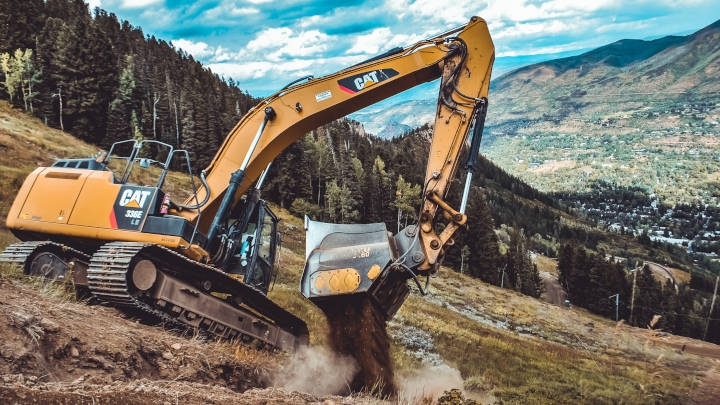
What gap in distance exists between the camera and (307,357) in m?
8.57

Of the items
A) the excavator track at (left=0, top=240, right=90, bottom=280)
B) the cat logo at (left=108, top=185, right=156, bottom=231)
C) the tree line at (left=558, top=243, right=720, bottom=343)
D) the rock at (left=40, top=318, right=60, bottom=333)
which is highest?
the cat logo at (left=108, top=185, right=156, bottom=231)

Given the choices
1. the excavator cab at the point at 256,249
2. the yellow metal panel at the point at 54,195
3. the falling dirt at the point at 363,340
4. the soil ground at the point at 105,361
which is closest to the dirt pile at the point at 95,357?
the soil ground at the point at 105,361

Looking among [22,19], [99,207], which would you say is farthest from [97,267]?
[22,19]

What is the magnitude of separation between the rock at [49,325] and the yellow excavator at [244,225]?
54.0 inches

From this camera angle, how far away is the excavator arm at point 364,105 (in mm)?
8172

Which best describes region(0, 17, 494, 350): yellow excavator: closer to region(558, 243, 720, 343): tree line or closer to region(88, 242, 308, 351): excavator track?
region(88, 242, 308, 351): excavator track

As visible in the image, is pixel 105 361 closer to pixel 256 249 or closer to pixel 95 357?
pixel 95 357

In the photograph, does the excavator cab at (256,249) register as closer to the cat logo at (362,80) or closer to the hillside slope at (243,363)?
the hillside slope at (243,363)

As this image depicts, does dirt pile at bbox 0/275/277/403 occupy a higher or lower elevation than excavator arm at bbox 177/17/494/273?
lower

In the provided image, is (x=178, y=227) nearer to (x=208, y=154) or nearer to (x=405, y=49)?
(x=405, y=49)

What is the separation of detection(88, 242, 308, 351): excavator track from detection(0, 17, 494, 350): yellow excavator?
2cm

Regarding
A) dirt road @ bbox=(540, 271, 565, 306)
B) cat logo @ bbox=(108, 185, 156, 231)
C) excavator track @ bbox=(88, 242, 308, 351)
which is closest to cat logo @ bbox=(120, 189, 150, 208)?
cat logo @ bbox=(108, 185, 156, 231)

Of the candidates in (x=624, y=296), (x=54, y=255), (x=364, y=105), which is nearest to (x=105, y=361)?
(x=54, y=255)

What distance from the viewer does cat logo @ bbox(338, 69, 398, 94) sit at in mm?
8430
